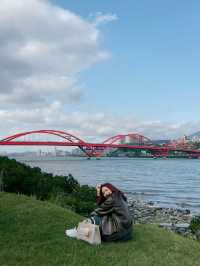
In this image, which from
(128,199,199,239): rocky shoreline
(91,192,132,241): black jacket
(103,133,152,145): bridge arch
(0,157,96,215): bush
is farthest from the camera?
(103,133,152,145): bridge arch

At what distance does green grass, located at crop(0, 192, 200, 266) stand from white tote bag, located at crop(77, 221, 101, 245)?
12cm

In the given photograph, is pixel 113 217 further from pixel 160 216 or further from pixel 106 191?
pixel 160 216

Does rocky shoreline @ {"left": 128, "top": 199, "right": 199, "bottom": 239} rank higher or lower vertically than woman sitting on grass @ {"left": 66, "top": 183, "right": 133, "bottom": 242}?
lower

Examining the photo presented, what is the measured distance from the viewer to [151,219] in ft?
52.7

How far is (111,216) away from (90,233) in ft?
1.50

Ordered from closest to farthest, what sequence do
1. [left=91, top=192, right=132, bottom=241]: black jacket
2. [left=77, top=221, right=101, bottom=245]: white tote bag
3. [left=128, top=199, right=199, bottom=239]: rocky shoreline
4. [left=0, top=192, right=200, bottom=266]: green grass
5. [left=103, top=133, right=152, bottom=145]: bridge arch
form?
[left=0, top=192, right=200, bottom=266]: green grass, [left=77, top=221, right=101, bottom=245]: white tote bag, [left=91, top=192, right=132, bottom=241]: black jacket, [left=128, top=199, right=199, bottom=239]: rocky shoreline, [left=103, top=133, right=152, bottom=145]: bridge arch

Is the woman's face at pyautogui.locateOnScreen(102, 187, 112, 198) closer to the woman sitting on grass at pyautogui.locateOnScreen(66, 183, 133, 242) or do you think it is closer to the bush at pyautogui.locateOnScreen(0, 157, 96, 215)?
the woman sitting on grass at pyautogui.locateOnScreen(66, 183, 133, 242)

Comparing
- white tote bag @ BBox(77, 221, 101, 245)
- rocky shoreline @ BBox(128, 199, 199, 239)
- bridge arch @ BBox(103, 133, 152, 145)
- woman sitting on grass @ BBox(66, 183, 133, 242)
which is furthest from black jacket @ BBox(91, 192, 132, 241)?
bridge arch @ BBox(103, 133, 152, 145)

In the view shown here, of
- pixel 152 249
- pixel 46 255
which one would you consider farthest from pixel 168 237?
pixel 46 255

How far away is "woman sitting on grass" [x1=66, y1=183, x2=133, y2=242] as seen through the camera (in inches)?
268

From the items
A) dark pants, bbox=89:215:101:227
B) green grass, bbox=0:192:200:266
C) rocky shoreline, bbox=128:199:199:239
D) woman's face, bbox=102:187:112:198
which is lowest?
rocky shoreline, bbox=128:199:199:239

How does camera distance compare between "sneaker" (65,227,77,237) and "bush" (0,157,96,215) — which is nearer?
"sneaker" (65,227,77,237)

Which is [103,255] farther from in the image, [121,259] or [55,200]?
[55,200]

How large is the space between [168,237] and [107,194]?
197 centimetres
